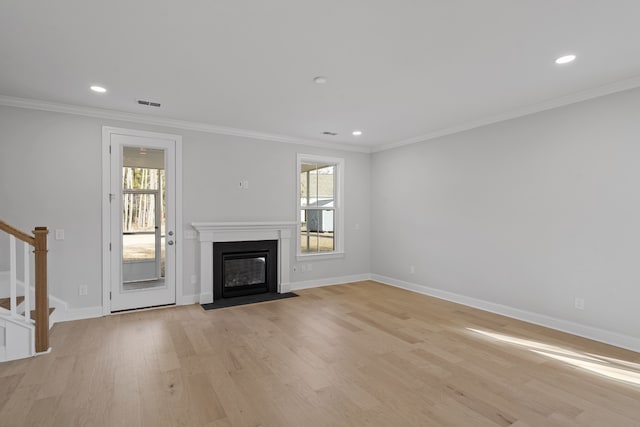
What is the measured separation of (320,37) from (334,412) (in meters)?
2.68

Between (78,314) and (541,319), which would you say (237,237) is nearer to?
→ (78,314)

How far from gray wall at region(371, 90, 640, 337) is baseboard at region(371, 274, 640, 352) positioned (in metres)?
0.06

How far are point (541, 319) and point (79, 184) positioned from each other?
588cm

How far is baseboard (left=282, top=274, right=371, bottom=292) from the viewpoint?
18.6ft

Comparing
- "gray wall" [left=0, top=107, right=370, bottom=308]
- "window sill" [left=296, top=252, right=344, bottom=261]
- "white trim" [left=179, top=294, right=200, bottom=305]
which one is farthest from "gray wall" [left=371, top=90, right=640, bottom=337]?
"white trim" [left=179, top=294, right=200, bottom=305]

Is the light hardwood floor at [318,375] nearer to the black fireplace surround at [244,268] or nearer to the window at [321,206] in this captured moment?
the black fireplace surround at [244,268]

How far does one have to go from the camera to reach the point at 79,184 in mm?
4109

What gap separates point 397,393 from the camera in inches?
95.9

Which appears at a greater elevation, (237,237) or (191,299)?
(237,237)

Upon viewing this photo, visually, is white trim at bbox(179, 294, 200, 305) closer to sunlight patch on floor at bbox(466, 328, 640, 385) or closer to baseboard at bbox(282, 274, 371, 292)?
baseboard at bbox(282, 274, 371, 292)

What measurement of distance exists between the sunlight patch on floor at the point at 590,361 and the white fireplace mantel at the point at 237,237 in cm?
327

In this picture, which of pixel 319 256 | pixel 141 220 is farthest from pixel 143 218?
pixel 319 256

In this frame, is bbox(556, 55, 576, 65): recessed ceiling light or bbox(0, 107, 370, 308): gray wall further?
bbox(0, 107, 370, 308): gray wall

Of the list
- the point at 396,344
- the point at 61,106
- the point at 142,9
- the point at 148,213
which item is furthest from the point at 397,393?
the point at 61,106
